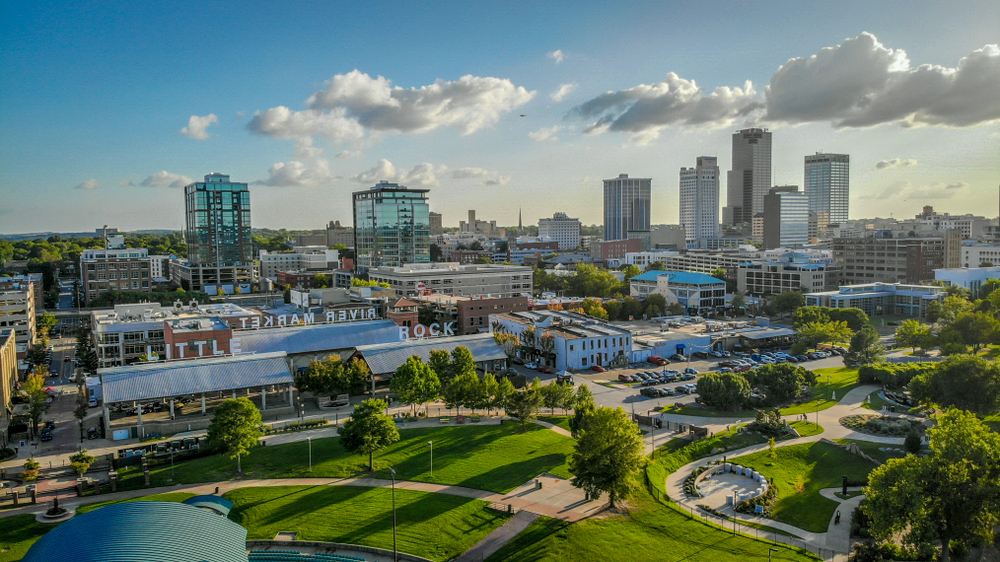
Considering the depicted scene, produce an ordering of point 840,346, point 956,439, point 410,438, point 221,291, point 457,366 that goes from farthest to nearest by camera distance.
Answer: point 221,291
point 840,346
point 457,366
point 410,438
point 956,439

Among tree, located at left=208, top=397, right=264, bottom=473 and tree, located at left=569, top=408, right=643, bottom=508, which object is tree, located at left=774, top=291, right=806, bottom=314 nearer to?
tree, located at left=569, top=408, right=643, bottom=508

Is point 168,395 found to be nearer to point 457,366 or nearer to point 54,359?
point 457,366

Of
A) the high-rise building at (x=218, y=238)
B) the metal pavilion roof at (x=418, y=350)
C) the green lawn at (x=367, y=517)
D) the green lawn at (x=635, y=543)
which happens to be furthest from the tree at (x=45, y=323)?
the green lawn at (x=635, y=543)

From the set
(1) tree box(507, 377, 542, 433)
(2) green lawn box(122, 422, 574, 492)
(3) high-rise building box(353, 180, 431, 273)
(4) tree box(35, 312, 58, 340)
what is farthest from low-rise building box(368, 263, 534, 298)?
(2) green lawn box(122, 422, 574, 492)

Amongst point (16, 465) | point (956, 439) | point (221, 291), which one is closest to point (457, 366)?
point (16, 465)

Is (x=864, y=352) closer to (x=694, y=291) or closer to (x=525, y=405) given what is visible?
(x=525, y=405)

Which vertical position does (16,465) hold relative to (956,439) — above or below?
below

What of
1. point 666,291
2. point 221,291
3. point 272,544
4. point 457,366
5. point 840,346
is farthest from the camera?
point 221,291
